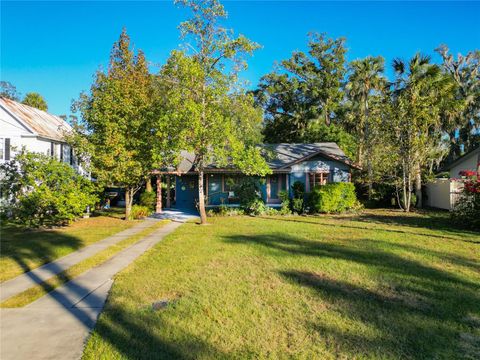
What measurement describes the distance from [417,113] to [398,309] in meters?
16.0

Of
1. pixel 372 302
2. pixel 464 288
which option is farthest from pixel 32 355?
pixel 464 288

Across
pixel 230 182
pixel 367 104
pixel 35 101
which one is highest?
pixel 35 101

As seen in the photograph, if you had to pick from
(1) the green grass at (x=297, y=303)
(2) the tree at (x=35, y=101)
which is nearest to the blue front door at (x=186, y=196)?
(1) the green grass at (x=297, y=303)

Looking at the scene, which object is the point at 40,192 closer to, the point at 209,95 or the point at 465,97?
the point at 209,95

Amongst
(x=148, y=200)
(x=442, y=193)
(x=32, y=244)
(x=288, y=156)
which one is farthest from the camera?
(x=288, y=156)

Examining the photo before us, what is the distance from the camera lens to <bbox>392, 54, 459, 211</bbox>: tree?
59.8 ft

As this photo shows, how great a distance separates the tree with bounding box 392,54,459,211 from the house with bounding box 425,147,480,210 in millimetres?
879

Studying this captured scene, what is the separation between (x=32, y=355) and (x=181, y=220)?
518 inches

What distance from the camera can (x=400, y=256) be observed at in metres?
8.27

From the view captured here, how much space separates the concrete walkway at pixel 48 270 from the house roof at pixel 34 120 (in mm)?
9962

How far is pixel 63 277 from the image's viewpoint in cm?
696

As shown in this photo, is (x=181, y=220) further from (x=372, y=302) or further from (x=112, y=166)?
(x=372, y=302)

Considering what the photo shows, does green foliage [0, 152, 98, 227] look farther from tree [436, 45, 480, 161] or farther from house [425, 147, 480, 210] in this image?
tree [436, 45, 480, 161]

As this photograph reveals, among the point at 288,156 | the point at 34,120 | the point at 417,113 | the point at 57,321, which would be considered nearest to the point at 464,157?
the point at 417,113
